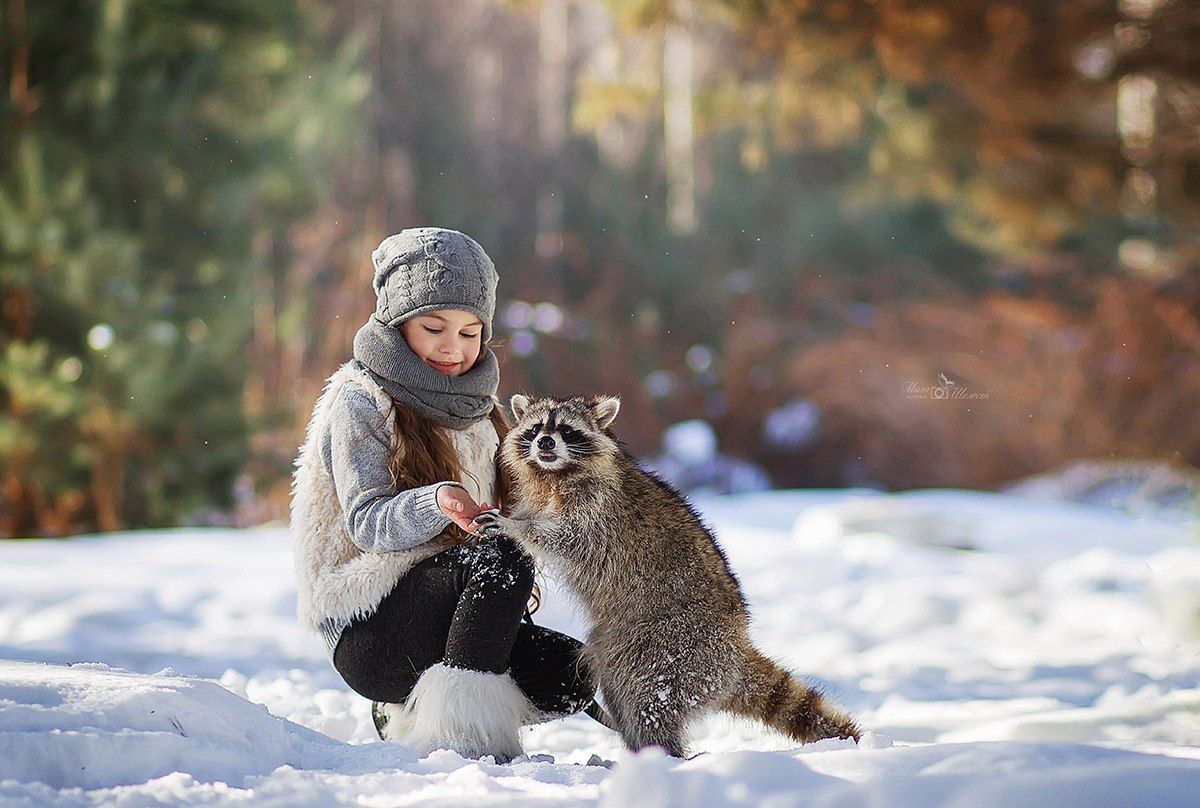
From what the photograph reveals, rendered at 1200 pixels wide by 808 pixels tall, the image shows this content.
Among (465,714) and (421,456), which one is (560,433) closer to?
(421,456)

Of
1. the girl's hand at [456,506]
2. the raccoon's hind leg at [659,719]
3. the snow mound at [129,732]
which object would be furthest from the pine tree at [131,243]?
the raccoon's hind leg at [659,719]

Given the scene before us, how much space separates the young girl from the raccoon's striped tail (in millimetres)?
378

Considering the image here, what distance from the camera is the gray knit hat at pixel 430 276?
2.45 metres

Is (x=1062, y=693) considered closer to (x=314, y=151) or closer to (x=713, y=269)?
(x=314, y=151)

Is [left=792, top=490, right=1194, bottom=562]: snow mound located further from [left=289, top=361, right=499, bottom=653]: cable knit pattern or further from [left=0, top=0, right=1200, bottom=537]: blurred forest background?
[left=289, top=361, right=499, bottom=653]: cable knit pattern

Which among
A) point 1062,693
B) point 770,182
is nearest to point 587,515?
point 1062,693

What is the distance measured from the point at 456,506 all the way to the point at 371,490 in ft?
0.82

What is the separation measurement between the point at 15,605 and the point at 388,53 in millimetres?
10069

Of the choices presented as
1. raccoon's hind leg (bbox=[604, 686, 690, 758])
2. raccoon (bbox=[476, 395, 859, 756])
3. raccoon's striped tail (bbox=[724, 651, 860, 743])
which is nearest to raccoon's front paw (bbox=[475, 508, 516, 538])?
raccoon (bbox=[476, 395, 859, 756])

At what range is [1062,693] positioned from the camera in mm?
3611

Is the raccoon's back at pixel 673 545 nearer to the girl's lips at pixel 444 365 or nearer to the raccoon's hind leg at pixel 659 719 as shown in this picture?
the raccoon's hind leg at pixel 659 719

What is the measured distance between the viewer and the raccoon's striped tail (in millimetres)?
2531

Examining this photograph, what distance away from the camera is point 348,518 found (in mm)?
2383

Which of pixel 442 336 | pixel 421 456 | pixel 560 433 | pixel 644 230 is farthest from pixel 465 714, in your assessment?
pixel 644 230
